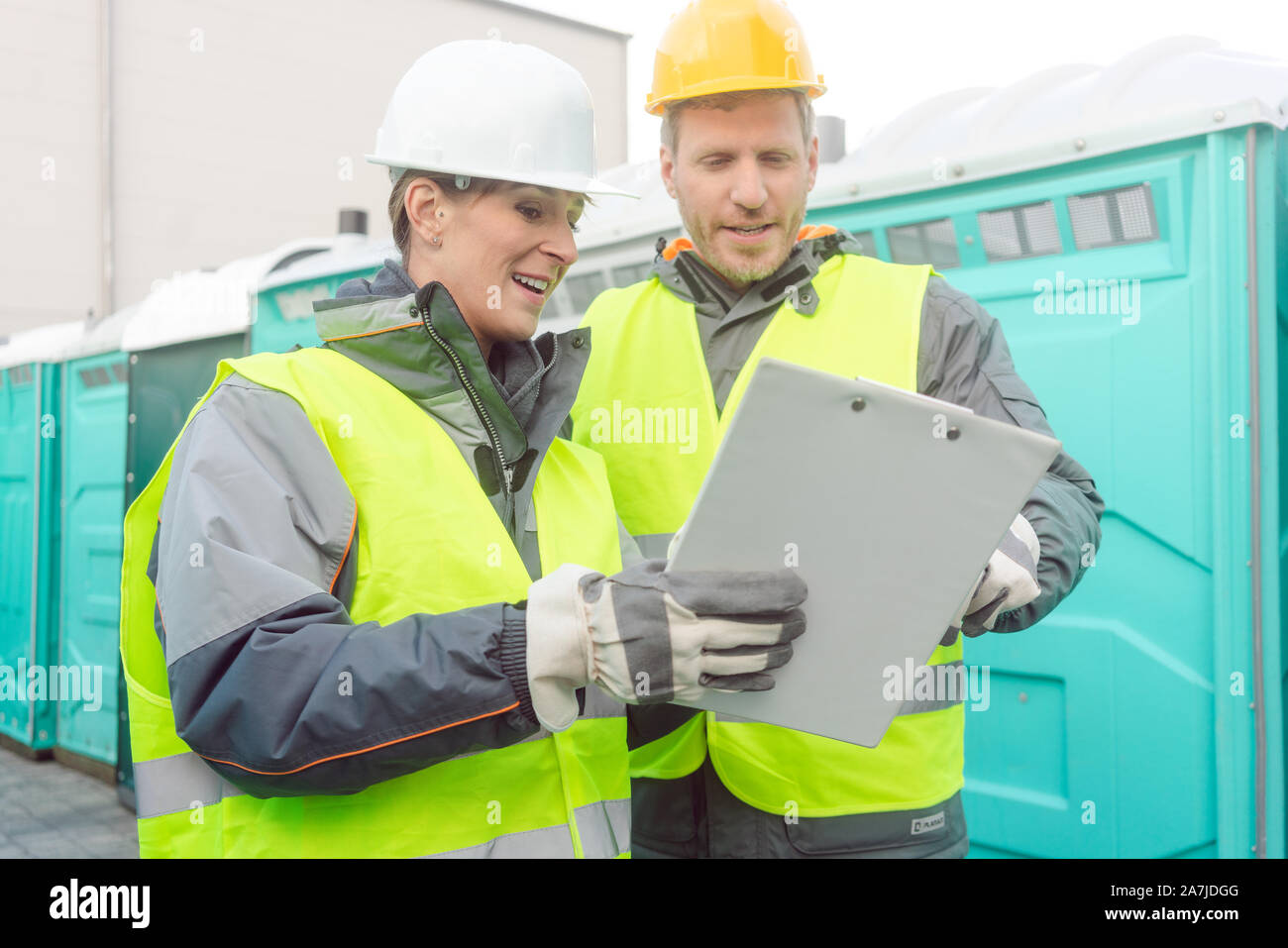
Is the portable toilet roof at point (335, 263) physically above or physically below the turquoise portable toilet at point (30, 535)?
above

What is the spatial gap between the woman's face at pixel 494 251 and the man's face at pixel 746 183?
1.32 ft

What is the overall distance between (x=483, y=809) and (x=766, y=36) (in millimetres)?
1449

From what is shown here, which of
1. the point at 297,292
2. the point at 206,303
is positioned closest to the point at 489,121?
the point at 297,292

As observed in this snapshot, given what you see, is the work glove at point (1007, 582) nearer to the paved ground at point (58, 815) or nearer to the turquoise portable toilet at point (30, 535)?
the paved ground at point (58, 815)

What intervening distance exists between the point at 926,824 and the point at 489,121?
1.33 metres

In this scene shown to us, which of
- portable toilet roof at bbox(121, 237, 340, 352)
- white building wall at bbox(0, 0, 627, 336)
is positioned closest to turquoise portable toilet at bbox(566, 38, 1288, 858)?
portable toilet roof at bbox(121, 237, 340, 352)

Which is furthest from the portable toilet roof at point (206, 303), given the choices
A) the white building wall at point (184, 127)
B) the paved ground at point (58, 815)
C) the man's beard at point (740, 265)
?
the white building wall at point (184, 127)

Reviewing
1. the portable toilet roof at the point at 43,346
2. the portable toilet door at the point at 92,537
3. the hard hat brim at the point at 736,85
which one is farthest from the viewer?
the portable toilet roof at the point at 43,346

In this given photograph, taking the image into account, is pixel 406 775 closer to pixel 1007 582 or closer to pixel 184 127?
pixel 1007 582

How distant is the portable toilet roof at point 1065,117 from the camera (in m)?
2.52

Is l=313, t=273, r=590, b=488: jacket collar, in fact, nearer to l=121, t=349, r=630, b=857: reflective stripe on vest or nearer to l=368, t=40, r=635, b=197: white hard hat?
l=121, t=349, r=630, b=857: reflective stripe on vest

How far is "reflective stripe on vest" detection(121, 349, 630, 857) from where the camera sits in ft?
4.43

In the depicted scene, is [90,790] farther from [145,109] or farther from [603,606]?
[145,109]
